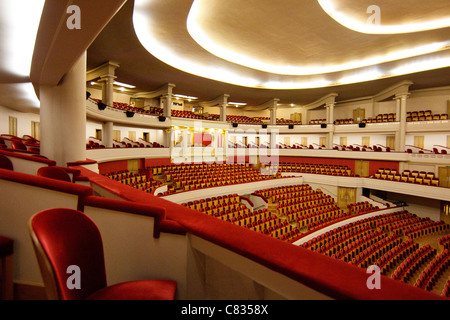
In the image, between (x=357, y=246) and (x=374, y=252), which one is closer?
(x=374, y=252)

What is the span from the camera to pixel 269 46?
12.1 m

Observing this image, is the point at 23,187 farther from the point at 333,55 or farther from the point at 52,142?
the point at 333,55

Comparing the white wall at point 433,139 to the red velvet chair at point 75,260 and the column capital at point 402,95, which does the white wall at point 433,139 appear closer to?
the column capital at point 402,95

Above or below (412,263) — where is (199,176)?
above

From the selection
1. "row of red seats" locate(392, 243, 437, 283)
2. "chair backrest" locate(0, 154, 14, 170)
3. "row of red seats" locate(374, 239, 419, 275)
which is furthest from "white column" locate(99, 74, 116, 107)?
"row of red seats" locate(392, 243, 437, 283)

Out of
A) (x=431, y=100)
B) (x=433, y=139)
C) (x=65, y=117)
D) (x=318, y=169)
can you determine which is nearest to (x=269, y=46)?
(x=318, y=169)

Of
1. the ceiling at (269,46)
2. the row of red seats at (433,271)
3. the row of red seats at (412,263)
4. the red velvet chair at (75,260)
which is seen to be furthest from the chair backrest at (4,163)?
the row of red seats at (433,271)

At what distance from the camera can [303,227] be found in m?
9.81

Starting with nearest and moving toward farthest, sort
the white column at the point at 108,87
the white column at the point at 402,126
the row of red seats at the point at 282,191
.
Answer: the white column at the point at 108,87, the row of red seats at the point at 282,191, the white column at the point at 402,126

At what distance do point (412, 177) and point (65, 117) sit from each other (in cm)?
1568

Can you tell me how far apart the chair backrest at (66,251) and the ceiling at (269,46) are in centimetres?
781

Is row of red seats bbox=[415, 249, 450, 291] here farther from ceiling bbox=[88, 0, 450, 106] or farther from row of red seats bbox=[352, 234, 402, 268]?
ceiling bbox=[88, 0, 450, 106]

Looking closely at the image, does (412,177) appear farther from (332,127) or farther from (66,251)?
(66,251)

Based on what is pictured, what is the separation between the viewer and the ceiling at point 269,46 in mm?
8844
